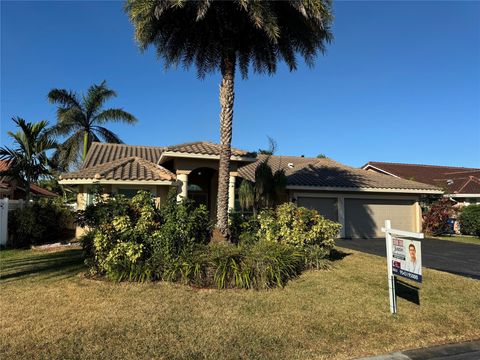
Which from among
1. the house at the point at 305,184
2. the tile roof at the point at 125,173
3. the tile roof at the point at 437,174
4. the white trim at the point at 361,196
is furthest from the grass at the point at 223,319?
the tile roof at the point at 437,174

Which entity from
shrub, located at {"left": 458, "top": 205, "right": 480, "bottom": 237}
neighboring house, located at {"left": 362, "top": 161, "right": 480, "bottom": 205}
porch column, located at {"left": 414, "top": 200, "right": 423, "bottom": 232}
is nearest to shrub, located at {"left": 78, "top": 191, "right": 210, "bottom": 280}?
porch column, located at {"left": 414, "top": 200, "right": 423, "bottom": 232}

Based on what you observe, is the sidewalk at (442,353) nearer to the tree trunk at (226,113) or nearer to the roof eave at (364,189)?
the tree trunk at (226,113)

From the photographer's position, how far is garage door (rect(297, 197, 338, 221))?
20.3 m

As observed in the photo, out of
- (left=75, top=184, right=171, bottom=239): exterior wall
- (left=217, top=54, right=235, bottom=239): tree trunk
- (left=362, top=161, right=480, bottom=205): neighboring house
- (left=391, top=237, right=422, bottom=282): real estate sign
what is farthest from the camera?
(left=362, top=161, right=480, bottom=205): neighboring house

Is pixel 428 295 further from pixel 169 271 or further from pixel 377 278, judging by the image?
pixel 169 271

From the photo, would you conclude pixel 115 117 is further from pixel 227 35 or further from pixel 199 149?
pixel 227 35

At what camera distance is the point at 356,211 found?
21266 millimetres

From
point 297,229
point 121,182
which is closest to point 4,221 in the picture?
point 121,182

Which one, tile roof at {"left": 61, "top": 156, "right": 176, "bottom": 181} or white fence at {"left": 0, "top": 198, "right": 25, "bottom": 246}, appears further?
white fence at {"left": 0, "top": 198, "right": 25, "bottom": 246}

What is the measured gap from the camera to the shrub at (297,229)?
1041 centimetres

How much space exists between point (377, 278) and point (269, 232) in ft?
10.1

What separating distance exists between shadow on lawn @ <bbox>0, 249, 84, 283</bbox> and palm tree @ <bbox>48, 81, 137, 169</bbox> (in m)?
15.4

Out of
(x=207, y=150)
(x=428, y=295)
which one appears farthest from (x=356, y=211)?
(x=428, y=295)

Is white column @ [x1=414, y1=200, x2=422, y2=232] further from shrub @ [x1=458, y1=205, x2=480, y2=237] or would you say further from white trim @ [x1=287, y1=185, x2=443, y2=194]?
shrub @ [x1=458, y1=205, x2=480, y2=237]
